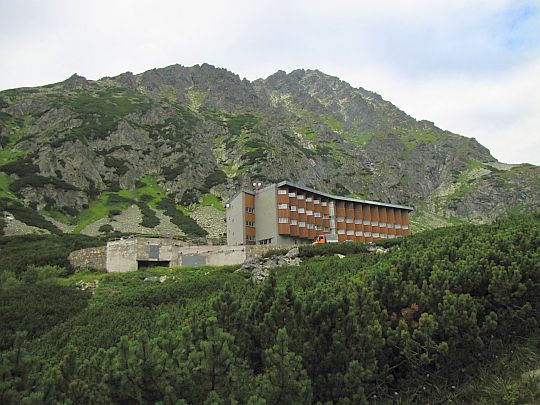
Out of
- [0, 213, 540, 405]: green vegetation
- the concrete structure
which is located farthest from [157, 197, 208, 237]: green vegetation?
A: [0, 213, 540, 405]: green vegetation

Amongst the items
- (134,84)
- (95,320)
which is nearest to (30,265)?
(95,320)

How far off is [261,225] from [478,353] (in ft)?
154

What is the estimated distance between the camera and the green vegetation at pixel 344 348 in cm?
762

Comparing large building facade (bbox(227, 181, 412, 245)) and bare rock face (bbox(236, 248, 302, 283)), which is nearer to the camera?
bare rock face (bbox(236, 248, 302, 283))

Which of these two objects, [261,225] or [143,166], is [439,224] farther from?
[261,225]

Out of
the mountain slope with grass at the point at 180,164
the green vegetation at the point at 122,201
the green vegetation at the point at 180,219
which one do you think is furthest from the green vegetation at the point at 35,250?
the green vegetation at the point at 180,219

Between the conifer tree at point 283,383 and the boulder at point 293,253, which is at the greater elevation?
the boulder at point 293,253

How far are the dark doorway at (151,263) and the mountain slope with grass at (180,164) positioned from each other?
2845 cm

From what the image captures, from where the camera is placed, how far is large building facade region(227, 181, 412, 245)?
55594 mm

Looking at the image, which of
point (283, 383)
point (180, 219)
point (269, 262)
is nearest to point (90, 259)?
point (269, 262)

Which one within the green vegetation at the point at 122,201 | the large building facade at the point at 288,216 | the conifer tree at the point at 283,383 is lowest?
the conifer tree at the point at 283,383

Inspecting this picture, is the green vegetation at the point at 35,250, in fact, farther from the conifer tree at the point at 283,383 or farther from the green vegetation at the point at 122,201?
the conifer tree at the point at 283,383

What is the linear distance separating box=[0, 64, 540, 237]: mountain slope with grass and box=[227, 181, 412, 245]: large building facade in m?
21.1

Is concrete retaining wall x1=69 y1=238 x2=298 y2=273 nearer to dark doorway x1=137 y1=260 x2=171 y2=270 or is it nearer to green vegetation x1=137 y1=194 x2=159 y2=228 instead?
dark doorway x1=137 y1=260 x2=171 y2=270
